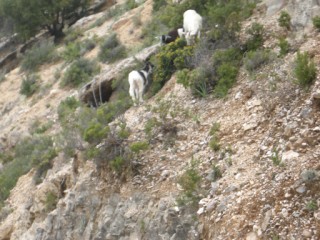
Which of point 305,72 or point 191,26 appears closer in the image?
point 305,72

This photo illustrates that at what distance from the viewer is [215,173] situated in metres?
5.78

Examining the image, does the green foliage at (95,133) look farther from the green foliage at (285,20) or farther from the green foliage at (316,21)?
the green foliage at (316,21)

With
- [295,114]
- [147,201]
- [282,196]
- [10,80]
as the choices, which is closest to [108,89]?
[147,201]

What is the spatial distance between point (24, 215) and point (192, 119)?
3884mm

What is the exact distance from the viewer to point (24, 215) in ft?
29.8

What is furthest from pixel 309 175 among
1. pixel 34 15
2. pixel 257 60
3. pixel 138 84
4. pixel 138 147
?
pixel 34 15

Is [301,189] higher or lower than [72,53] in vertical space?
higher

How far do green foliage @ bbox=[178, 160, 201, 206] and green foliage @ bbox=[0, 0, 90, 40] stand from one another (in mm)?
18390

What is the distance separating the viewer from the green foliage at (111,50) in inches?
597

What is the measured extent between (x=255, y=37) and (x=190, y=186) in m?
3.45

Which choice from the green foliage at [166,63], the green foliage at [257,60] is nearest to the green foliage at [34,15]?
the green foliage at [166,63]

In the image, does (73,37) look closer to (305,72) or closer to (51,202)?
(51,202)

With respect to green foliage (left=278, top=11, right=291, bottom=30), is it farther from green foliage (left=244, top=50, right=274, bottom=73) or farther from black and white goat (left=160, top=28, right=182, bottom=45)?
black and white goat (left=160, top=28, right=182, bottom=45)

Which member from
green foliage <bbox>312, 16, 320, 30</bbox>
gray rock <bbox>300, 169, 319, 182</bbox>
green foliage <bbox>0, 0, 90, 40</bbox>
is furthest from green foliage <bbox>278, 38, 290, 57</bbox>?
green foliage <bbox>0, 0, 90, 40</bbox>
